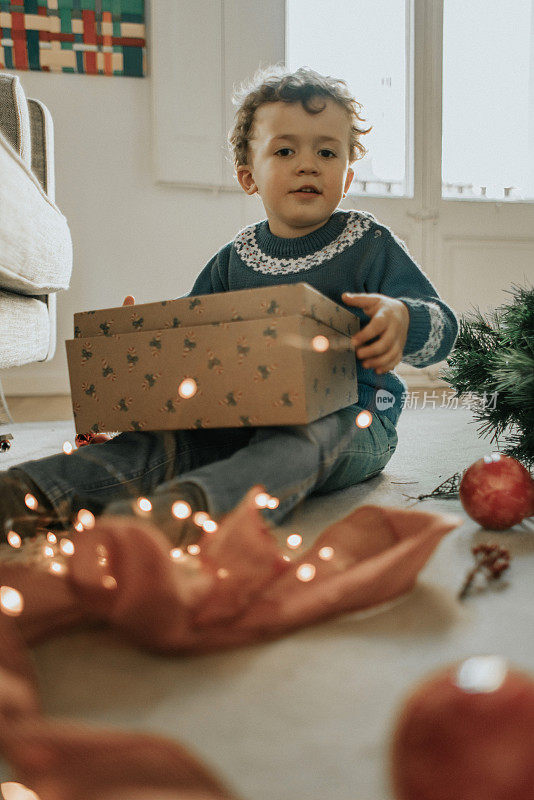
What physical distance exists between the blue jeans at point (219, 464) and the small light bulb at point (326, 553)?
3.7 inches

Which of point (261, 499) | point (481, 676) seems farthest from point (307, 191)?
point (481, 676)

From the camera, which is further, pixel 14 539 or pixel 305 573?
pixel 14 539

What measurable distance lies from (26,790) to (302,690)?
133 mm

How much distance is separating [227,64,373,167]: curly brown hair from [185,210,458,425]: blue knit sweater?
5.3 inches

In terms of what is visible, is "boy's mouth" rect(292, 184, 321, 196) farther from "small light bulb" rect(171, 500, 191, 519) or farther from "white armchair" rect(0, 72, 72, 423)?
"small light bulb" rect(171, 500, 191, 519)

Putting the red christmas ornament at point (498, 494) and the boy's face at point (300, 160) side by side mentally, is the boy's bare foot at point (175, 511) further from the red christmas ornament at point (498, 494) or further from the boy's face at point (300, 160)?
the boy's face at point (300, 160)

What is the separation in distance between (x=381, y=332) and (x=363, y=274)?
0.20 metres

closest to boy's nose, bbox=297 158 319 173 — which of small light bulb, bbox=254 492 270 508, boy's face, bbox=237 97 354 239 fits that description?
boy's face, bbox=237 97 354 239

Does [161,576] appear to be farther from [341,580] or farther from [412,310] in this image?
[412,310]

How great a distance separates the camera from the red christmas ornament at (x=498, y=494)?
0.55 metres

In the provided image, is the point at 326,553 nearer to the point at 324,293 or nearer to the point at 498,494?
the point at 498,494

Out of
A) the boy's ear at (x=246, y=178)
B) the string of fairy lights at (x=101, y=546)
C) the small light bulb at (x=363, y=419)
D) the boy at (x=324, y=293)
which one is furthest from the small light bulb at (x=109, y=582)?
the boy's ear at (x=246, y=178)

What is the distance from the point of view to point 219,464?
0.55 meters

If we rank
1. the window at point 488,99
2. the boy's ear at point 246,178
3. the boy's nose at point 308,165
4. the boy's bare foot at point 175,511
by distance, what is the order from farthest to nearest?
the window at point 488,99 < the boy's ear at point 246,178 < the boy's nose at point 308,165 < the boy's bare foot at point 175,511
